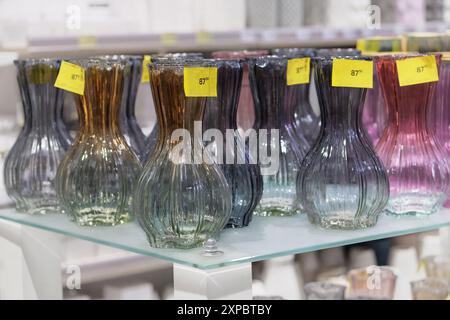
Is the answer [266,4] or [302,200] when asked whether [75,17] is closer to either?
[266,4]

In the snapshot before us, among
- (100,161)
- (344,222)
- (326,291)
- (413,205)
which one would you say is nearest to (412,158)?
(413,205)

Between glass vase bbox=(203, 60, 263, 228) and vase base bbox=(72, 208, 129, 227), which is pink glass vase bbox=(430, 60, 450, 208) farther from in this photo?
vase base bbox=(72, 208, 129, 227)

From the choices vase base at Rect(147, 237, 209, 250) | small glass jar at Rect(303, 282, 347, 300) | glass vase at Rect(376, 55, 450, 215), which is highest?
glass vase at Rect(376, 55, 450, 215)

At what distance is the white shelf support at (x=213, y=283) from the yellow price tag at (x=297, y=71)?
1.49ft

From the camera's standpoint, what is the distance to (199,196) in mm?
1296

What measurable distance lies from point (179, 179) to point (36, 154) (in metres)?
0.47

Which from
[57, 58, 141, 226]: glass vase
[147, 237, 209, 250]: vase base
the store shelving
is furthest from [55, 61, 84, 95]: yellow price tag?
the store shelving

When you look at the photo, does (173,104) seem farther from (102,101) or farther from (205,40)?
(205,40)

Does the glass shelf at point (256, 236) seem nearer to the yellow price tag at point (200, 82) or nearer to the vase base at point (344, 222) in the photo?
the vase base at point (344, 222)

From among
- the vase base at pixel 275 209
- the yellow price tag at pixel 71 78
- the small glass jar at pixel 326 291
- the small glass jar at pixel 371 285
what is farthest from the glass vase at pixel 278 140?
the small glass jar at pixel 371 285

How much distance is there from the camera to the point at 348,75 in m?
1.40

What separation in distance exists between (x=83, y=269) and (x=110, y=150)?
1.01 meters

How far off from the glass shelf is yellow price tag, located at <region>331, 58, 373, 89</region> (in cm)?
26

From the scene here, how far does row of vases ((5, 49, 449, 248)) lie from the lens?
1.31 metres
